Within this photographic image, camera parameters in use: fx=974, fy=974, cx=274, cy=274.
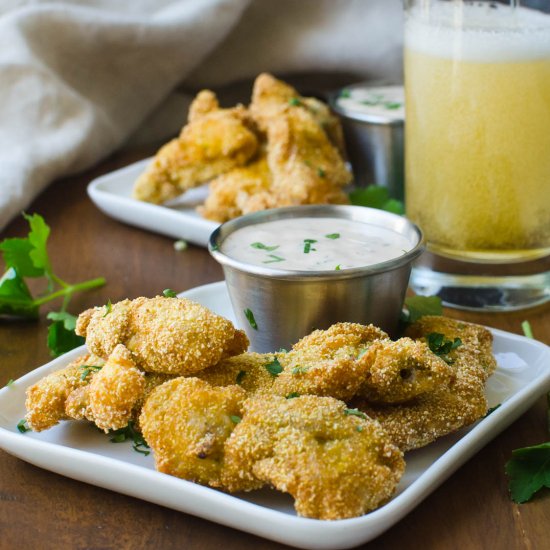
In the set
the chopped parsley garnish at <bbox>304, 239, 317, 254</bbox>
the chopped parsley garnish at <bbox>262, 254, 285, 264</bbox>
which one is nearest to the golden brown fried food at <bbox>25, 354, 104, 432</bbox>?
the chopped parsley garnish at <bbox>262, 254, 285, 264</bbox>

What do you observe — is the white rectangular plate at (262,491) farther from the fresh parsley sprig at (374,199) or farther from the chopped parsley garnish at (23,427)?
the fresh parsley sprig at (374,199)

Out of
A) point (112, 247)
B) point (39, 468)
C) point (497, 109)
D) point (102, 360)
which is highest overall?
point (497, 109)

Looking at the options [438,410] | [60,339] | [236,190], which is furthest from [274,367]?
[236,190]

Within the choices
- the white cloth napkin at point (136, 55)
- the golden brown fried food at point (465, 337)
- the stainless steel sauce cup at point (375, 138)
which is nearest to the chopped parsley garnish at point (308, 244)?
the golden brown fried food at point (465, 337)

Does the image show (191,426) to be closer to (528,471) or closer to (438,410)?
(438,410)

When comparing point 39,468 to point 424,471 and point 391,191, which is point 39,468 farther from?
point 391,191

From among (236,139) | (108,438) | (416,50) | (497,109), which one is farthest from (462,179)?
(108,438)

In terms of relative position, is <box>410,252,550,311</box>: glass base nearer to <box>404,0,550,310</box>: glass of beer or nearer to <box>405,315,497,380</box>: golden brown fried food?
<box>404,0,550,310</box>: glass of beer
